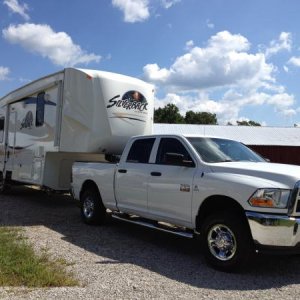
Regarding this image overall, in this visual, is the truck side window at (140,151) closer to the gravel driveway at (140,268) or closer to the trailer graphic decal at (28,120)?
the gravel driveway at (140,268)

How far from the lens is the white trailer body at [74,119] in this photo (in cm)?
1098

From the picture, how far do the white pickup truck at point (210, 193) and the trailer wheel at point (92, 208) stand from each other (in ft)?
0.31

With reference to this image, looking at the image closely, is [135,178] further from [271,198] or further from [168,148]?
[271,198]

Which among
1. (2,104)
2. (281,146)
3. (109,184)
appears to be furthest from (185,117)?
(109,184)

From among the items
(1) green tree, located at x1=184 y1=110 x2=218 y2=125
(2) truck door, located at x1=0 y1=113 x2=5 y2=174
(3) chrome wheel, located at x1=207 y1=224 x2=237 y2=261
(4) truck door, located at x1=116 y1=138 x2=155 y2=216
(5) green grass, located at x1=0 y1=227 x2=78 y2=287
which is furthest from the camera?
(1) green tree, located at x1=184 y1=110 x2=218 y2=125

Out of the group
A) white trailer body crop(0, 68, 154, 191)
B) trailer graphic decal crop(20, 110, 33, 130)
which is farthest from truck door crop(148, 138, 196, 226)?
trailer graphic decal crop(20, 110, 33, 130)

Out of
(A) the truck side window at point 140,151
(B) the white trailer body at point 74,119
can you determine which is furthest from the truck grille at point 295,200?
(B) the white trailer body at point 74,119

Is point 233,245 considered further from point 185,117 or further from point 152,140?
point 185,117

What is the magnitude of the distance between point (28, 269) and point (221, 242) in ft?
8.72

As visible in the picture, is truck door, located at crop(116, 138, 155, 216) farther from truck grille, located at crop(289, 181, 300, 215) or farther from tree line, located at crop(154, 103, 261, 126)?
tree line, located at crop(154, 103, 261, 126)

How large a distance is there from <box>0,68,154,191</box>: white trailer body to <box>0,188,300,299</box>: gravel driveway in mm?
1994

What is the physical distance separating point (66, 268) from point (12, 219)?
4.83 meters

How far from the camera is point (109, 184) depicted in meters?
9.56

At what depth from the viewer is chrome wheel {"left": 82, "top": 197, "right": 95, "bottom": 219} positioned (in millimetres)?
10281
